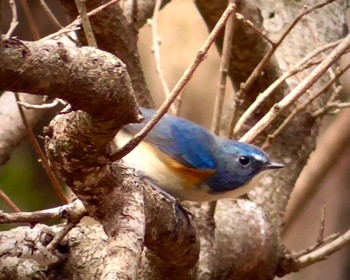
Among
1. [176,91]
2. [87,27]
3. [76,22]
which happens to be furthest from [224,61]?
[176,91]

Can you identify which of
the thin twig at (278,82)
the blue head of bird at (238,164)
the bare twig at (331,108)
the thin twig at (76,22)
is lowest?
the blue head of bird at (238,164)

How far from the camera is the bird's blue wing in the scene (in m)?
1.78

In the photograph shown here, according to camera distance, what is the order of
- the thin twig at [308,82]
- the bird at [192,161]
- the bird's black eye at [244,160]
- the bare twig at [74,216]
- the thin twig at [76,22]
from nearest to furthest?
1. the bare twig at [74,216]
2. the thin twig at [76,22]
3. the thin twig at [308,82]
4. the bird at [192,161]
5. the bird's black eye at [244,160]

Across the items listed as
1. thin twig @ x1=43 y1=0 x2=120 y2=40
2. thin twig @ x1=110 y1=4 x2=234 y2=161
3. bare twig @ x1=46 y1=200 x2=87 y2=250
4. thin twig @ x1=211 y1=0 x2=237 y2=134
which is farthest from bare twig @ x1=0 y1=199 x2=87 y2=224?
thin twig @ x1=211 y1=0 x2=237 y2=134

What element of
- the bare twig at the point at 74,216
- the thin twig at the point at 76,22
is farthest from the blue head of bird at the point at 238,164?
the bare twig at the point at 74,216

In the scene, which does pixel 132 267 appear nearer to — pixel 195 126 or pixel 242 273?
pixel 195 126

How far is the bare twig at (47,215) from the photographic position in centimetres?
121

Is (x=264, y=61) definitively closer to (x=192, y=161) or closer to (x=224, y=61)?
(x=224, y=61)

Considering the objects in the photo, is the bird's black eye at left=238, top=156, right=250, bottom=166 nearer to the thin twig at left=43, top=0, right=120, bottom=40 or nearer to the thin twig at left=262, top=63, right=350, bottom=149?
the thin twig at left=262, top=63, right=350, bottom=149

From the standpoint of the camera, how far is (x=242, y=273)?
76.8 inches

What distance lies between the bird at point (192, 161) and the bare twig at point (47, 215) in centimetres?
38

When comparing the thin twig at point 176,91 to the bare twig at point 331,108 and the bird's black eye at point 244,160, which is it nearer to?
the bird's black eye at point 244,160

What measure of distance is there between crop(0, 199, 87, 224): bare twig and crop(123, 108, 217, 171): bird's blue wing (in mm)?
498

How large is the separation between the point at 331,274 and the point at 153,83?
1.47 metres
